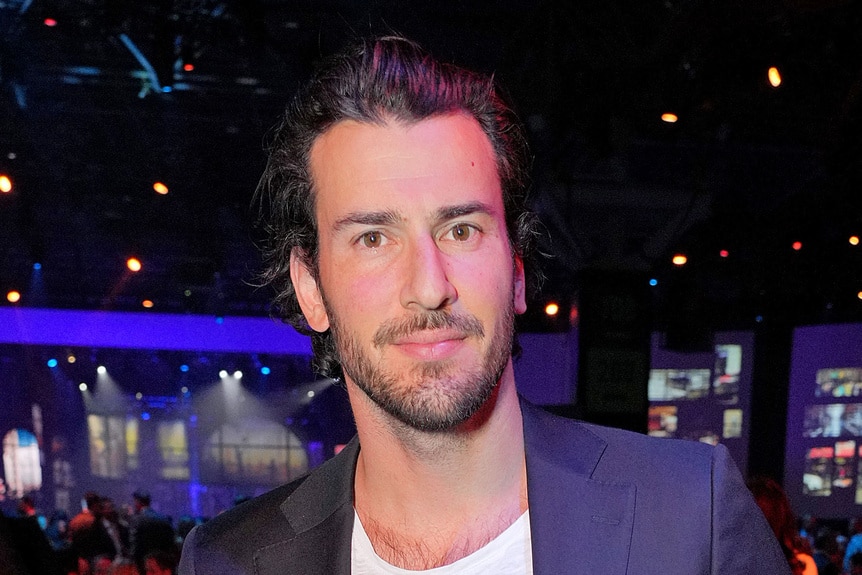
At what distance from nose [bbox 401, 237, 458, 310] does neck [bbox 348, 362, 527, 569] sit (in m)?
0.28

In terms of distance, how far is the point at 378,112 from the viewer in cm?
162

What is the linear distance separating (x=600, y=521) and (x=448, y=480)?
0.33 metres

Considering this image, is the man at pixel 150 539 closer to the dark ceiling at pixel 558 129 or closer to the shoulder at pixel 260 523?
the dark ceiling at pixel 558 129

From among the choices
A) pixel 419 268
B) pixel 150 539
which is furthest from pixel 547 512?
pixel 150 539

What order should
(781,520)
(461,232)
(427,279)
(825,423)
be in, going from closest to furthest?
(427,279) → (461,232) → (781,520) → (825,423)

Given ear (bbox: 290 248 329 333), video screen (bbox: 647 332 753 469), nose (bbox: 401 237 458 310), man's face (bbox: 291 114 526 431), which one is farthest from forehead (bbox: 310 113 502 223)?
video screen (bbox: 647 332 753 469)

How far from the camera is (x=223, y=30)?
5707mm

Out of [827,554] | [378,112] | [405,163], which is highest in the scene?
[378,112]

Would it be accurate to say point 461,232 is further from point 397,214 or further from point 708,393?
point 708,393

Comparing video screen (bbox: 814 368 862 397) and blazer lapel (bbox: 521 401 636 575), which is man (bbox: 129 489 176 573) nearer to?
blazer lapel (bbox: 521 401 636 575)

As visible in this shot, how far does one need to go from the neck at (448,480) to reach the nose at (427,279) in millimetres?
279

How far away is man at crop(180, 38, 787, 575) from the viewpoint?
1.45 metres

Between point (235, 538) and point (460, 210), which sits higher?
point (460, 210)

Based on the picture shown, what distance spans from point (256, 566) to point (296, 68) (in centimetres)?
494
